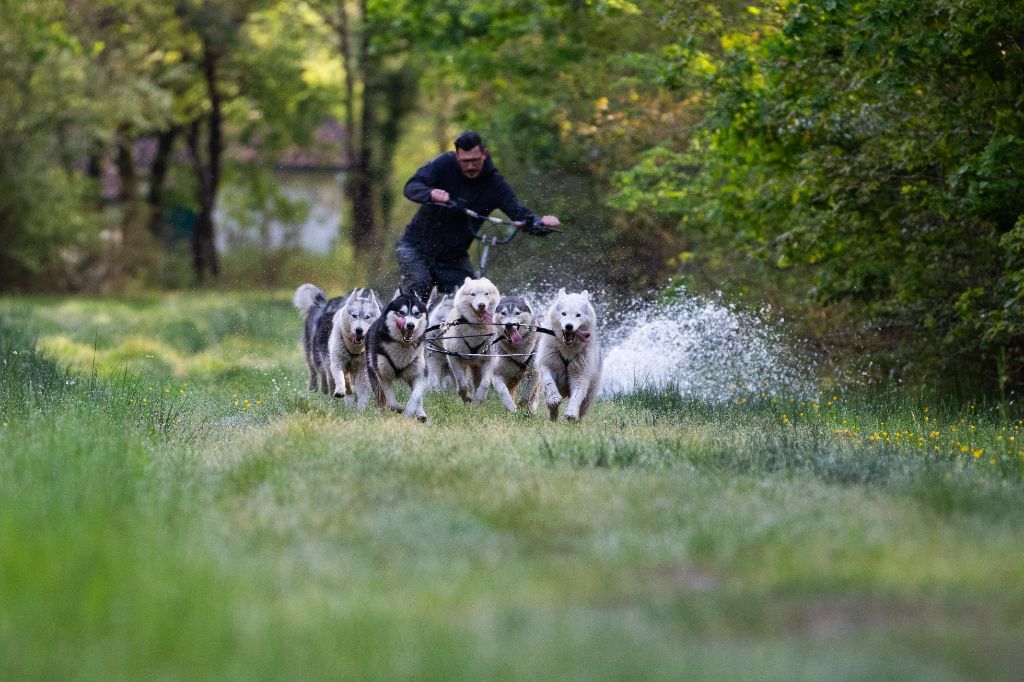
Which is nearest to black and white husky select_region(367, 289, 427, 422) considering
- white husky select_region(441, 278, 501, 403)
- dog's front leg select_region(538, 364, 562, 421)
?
white husky select_region(441, 278, 501, 403)

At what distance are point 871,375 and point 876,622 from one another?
371 inches

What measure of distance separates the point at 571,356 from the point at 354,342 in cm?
191

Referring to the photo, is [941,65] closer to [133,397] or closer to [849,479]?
[849,479]

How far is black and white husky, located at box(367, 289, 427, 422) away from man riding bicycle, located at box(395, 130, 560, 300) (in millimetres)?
1109

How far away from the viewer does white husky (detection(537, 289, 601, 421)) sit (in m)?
11.2

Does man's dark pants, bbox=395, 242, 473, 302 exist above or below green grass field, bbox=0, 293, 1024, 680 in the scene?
above

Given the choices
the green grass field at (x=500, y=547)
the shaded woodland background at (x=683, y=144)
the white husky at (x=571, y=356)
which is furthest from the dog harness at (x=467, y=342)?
the shaded woodland background at (x=683, y=144)

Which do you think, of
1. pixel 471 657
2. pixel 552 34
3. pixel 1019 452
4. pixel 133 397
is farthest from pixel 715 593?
pixel 552 34

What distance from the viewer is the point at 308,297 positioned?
546 inches

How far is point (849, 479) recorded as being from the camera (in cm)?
799

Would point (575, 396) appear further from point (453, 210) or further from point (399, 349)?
point (453, 210)

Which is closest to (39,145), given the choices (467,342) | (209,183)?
(209,183)

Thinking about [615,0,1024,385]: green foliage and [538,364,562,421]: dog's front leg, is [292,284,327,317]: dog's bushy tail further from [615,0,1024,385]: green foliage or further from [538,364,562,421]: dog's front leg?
[615,0,1024,385]: green foliage

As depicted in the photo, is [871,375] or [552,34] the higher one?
[552,34]
